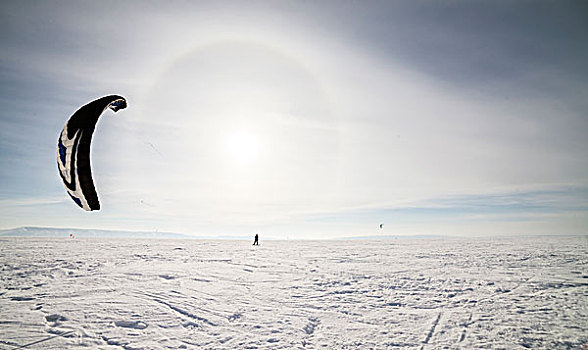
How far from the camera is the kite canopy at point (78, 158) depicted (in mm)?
6811

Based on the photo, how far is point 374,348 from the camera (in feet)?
19.7

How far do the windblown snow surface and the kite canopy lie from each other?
9.55 ft

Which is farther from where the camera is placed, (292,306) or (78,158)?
(292,306)

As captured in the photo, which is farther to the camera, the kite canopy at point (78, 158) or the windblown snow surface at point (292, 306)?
the kite canopy at point (78, 158)

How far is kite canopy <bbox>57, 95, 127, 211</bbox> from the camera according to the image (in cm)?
681

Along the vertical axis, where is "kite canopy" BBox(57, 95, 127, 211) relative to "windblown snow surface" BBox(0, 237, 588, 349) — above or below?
above

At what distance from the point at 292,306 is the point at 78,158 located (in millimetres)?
6413

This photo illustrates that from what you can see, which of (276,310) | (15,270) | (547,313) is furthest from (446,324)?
(15,270)

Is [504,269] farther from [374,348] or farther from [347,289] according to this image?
[374,348]

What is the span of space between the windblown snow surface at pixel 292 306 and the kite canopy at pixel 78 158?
291cm

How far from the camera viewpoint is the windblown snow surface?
20.9 feet

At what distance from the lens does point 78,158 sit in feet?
22.5

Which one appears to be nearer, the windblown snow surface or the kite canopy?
the windblown snow surface

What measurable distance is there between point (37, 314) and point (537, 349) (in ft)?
36.4
